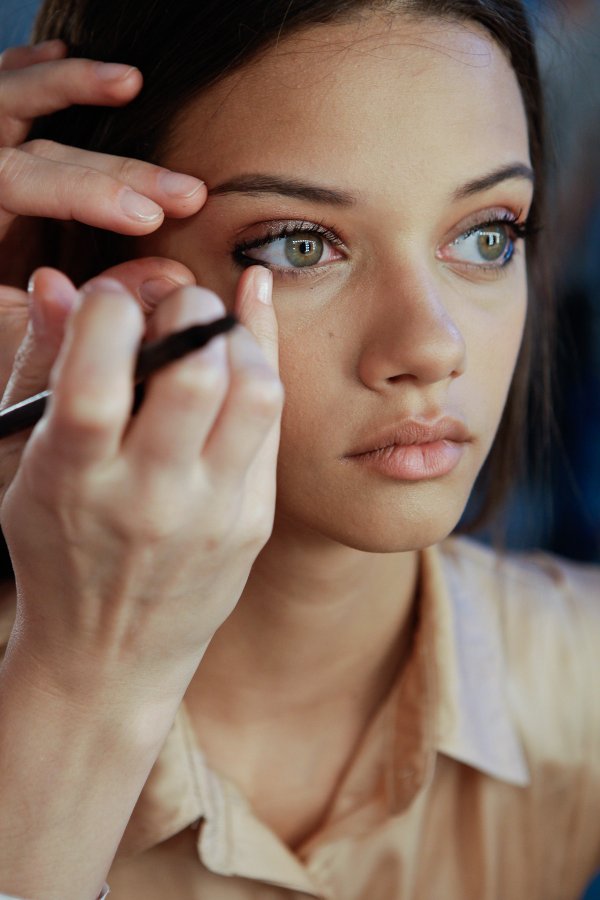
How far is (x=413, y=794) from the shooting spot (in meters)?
0.99

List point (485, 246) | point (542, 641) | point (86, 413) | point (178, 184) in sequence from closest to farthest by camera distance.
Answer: point (86, 413), point (178, 184), point (485, 246), point (542, 641)

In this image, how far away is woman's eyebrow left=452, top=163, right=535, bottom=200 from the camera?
0.79 m

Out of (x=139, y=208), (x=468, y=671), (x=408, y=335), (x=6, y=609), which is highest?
(x=139, y=208)

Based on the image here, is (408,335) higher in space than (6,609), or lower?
higher

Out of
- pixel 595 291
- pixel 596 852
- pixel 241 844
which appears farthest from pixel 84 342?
pixel 595 291

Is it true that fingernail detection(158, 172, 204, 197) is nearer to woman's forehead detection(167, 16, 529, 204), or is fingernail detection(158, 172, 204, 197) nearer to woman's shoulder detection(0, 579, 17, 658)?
woman's forehead detection(167, 16, 529, 204)

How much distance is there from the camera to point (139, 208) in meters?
0.77

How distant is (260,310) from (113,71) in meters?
0.28

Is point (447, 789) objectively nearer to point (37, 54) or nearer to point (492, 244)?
point (492, 244)

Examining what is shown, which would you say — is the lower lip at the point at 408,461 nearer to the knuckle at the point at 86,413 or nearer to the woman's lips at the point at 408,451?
the woman's lips at the point at 408,451

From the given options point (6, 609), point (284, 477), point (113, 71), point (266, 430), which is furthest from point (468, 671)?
point (113, 71)

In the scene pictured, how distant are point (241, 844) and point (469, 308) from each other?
1.81 ft

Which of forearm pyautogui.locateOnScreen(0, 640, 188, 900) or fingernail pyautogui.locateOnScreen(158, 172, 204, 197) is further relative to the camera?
fingernail pyautogui.locateOnScreen(158, 172, 204, 197)

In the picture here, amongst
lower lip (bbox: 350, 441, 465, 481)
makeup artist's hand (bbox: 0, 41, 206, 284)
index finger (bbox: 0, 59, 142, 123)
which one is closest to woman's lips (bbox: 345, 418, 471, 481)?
lower lip (bbox: 350, 441, 465, 481)
